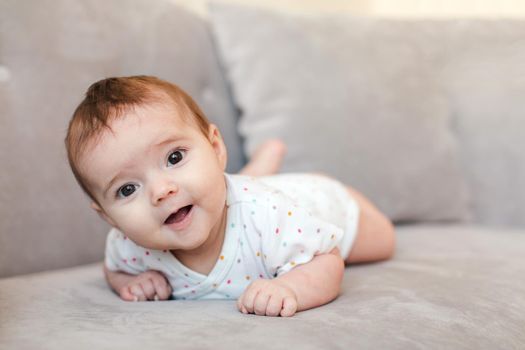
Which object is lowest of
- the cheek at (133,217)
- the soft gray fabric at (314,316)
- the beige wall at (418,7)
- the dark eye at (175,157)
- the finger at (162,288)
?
the finger at (162,288)

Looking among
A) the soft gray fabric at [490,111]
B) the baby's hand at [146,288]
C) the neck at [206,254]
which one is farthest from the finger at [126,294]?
the soft gray fabric at [490,111]

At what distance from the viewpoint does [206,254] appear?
1.11 m

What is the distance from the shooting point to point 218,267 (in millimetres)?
1097

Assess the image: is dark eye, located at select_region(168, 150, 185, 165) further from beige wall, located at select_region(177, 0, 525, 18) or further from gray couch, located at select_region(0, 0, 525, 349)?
beige wall, located at select_region(177, 0, 525, 18)

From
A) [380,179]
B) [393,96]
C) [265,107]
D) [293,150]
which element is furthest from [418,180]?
[265,107]

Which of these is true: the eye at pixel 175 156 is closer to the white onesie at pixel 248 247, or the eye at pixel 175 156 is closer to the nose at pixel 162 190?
the nose at pixel 162 190

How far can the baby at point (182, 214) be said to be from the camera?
3.09 feet

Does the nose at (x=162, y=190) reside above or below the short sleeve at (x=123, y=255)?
above

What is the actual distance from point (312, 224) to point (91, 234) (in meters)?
0.54

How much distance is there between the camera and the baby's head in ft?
3.08

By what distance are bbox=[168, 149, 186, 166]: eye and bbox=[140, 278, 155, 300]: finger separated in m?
0.25

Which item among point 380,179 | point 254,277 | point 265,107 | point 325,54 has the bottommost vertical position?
point 254,277

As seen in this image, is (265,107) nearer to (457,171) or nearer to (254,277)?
(457,171)

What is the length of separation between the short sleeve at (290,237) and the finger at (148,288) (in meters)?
0.20
